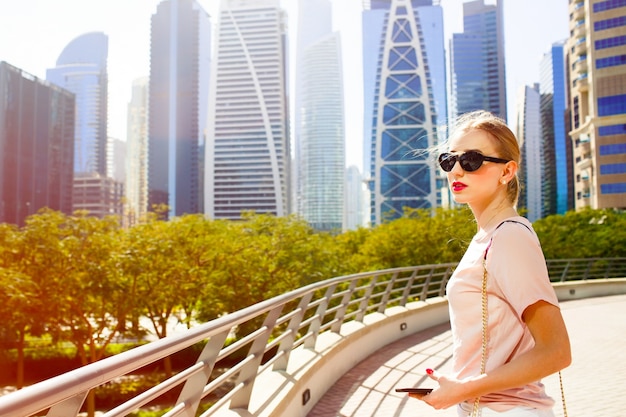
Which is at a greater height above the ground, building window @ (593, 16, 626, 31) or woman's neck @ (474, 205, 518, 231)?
building window @ (593, 16, 626, 31)

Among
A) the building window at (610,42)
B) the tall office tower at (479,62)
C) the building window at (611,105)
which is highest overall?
the tall office tower at (479,62)

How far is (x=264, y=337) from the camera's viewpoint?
4.17 meters

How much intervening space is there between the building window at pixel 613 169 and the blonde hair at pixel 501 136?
67.2m

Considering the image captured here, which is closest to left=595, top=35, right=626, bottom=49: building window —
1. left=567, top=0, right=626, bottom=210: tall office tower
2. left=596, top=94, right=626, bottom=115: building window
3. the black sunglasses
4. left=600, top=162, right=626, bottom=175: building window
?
left=567, top=0, right=626, bottom=210: tall office tower

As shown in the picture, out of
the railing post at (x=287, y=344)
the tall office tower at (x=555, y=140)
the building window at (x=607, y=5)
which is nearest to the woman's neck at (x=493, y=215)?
the railing post at (x=287, y=344)

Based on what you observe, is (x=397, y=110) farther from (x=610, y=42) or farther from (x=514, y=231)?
(x=514, y=231)

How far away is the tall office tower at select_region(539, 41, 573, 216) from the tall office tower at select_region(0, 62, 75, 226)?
139m

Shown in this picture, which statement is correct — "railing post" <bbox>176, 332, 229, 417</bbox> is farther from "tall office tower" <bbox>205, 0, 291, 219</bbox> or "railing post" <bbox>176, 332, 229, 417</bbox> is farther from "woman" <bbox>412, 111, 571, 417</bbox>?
"tall office tower" <bbox>205, 0, 291, 219</bbox>

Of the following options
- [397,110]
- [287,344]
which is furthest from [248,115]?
[287,344]

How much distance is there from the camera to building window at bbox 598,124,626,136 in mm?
59781

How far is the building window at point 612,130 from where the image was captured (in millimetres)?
59781

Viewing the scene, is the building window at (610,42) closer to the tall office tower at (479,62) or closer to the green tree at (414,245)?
the green tree at (414,245)

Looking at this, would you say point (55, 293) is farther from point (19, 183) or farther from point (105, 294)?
point (19, 183)

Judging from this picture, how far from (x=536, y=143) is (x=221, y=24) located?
120137 millimetres
